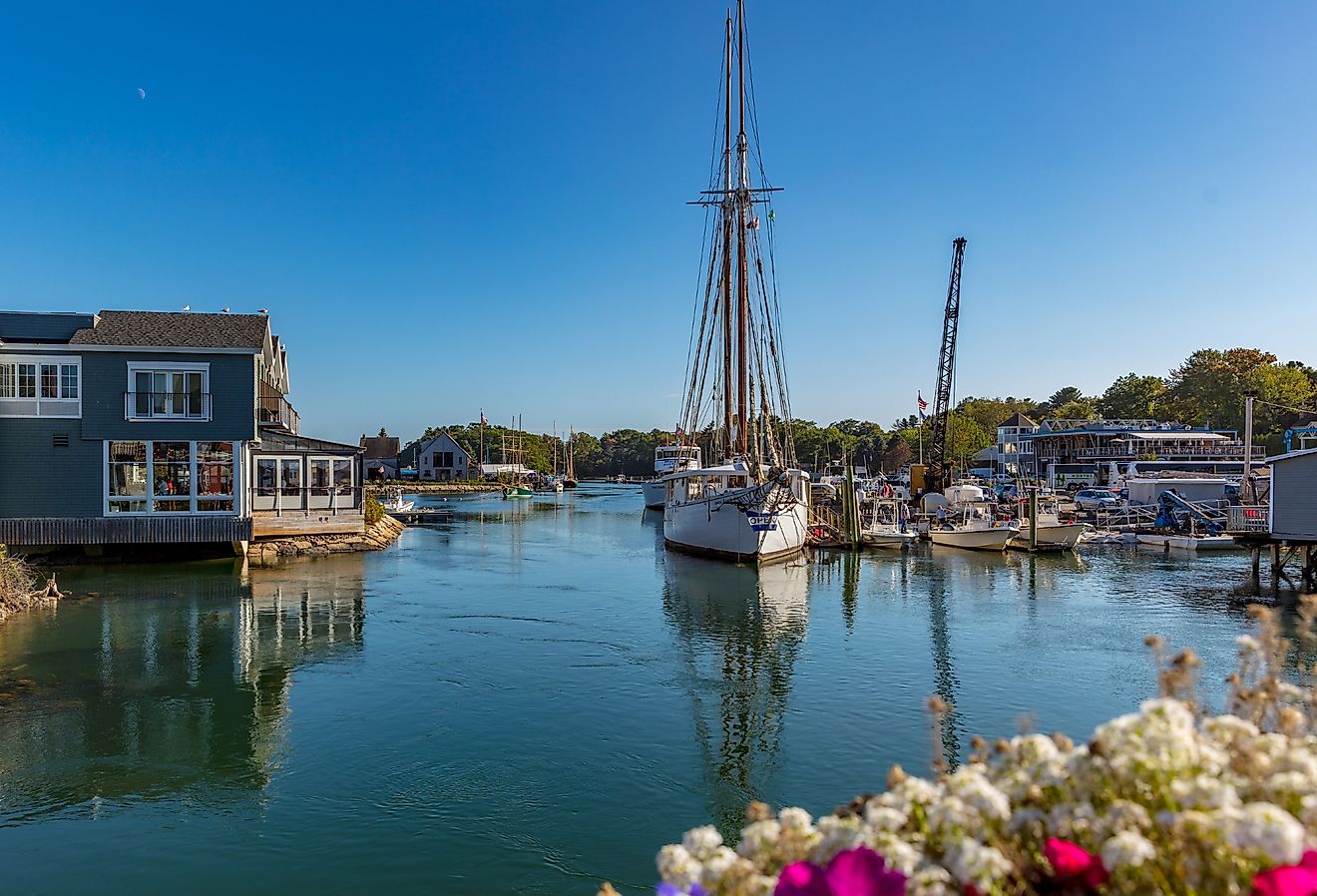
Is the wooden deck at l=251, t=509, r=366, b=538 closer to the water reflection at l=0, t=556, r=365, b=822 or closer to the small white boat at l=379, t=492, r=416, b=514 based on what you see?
the water reflection at l=0, t=556, r=365, b=822

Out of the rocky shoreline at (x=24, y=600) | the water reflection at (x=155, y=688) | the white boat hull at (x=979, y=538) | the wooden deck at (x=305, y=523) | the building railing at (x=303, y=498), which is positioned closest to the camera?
the water reflection at (x=155, y=688)

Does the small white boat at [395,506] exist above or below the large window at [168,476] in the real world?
below

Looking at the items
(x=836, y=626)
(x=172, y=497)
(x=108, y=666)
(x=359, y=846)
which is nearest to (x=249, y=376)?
(x=172, y=497)

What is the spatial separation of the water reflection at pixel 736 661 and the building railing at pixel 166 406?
57.3 feet

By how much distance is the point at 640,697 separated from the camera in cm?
1545

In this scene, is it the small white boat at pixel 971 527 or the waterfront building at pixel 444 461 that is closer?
the small white boat at pixel 971 527

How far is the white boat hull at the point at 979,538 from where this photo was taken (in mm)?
42062

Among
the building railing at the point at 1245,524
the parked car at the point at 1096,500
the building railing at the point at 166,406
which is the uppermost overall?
the building railing at the point at 166,406

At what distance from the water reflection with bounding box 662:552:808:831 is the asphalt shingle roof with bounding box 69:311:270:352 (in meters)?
17.8

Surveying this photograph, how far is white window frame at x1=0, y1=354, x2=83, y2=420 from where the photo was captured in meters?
29.1

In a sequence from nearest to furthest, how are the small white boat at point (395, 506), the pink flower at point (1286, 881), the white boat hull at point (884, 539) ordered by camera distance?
the pink flower at point (1286, 881) < the white boat hull at point (884, 539) < the small white boat at point (395, 506)

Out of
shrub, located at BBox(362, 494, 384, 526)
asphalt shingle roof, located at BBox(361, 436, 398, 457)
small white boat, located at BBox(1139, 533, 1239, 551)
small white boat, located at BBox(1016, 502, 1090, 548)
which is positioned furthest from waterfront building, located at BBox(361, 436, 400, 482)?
small white boat, located at BBox(1139, 533, 1239, 551)

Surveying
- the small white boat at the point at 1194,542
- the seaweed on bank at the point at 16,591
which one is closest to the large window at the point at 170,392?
the seaweed on bank at the point at 16,591

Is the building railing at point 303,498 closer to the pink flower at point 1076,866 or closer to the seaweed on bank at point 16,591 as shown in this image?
the seaweed on bank at point 16,591
